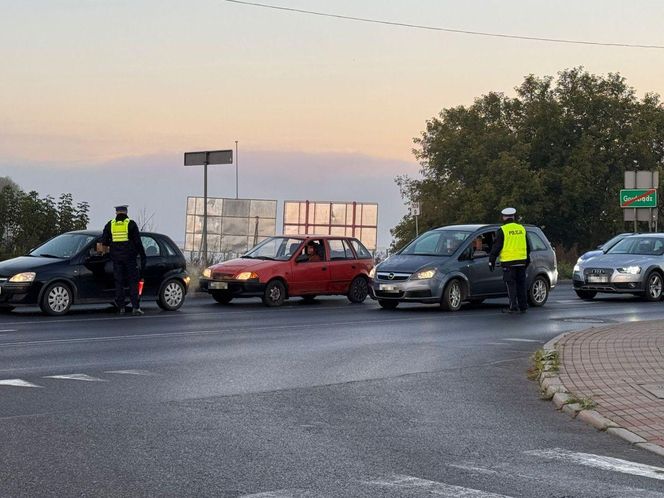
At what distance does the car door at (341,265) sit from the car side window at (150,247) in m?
4.10

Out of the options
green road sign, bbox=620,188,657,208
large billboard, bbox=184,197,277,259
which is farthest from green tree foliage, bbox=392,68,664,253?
large billboard, bbox=184,197,277,259

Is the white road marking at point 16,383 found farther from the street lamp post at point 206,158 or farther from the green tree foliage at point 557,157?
the green tree foliage at point 557,157

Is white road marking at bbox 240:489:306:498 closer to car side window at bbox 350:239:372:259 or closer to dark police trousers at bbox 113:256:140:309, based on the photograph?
dark police trousers at bbox 113:256:140:309

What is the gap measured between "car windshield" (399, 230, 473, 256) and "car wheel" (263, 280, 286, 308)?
8.26ft

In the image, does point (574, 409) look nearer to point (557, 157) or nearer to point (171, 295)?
point (171, 295)

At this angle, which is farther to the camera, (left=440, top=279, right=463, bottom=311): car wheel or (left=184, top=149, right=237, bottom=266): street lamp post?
(left=184, top=149, right=237, bottom=266): street lamp post

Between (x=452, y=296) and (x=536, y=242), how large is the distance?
10.2 ft

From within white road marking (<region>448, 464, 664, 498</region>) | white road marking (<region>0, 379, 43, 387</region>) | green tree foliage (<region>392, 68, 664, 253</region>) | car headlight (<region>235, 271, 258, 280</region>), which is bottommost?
white road marking (<region>448, 464, 664, 498</region>)

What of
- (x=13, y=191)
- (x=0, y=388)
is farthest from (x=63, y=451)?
(x=13, y=191)

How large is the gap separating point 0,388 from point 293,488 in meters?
5.23

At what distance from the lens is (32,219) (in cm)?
2972

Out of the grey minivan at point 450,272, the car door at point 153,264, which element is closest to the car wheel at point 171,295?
the car door at point 153,264

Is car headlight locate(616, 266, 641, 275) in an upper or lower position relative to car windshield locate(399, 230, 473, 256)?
lower

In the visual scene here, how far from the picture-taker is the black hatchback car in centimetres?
2111
